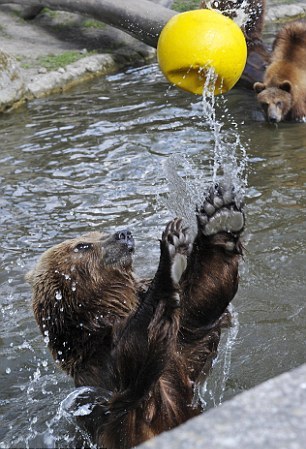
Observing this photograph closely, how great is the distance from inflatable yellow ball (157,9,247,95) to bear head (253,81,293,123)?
4153 millimetres

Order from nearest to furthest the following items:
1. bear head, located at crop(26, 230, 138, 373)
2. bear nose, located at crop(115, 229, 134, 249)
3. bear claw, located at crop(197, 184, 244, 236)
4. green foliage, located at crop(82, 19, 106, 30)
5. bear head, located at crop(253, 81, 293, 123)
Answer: bear claw, located at crop(197, 184, 244, 236) → bear head, located at crop(26, 230, 138, 373) → bear nose, located at crop(115, 229, 134, 249) → bear head, located at crop(253, 81, 293, 123) → green foliage, located at crop(82, 19, 106, 30)

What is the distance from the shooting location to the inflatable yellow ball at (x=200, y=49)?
572 cm

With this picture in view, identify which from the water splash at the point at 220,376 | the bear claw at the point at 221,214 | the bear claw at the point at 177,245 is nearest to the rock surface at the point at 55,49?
the water splash at the point at 220,376

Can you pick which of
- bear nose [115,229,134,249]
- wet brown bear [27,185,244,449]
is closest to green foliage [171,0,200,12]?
bear nose [115,229,134,249]

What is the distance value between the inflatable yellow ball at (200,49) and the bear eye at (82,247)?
1.96 metres

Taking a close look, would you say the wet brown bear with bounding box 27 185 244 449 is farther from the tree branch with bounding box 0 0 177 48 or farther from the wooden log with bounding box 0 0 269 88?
the tree branch with bounding box 0 0 177 48

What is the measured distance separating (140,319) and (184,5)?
12.9m

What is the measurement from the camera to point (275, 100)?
10.4m

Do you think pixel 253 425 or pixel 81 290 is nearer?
pixel 253 425

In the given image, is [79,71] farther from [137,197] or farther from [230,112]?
[137,197]

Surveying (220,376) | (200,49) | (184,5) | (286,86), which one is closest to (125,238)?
(220,376)

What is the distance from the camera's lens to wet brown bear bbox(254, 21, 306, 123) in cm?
1073

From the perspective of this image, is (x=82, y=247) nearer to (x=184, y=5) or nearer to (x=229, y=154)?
(x=229, y=154)

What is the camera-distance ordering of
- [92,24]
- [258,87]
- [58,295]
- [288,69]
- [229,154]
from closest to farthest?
1. [58,295]
2. [229,154]
3. [258,87]
4. [288,69]
5. [92,24]
